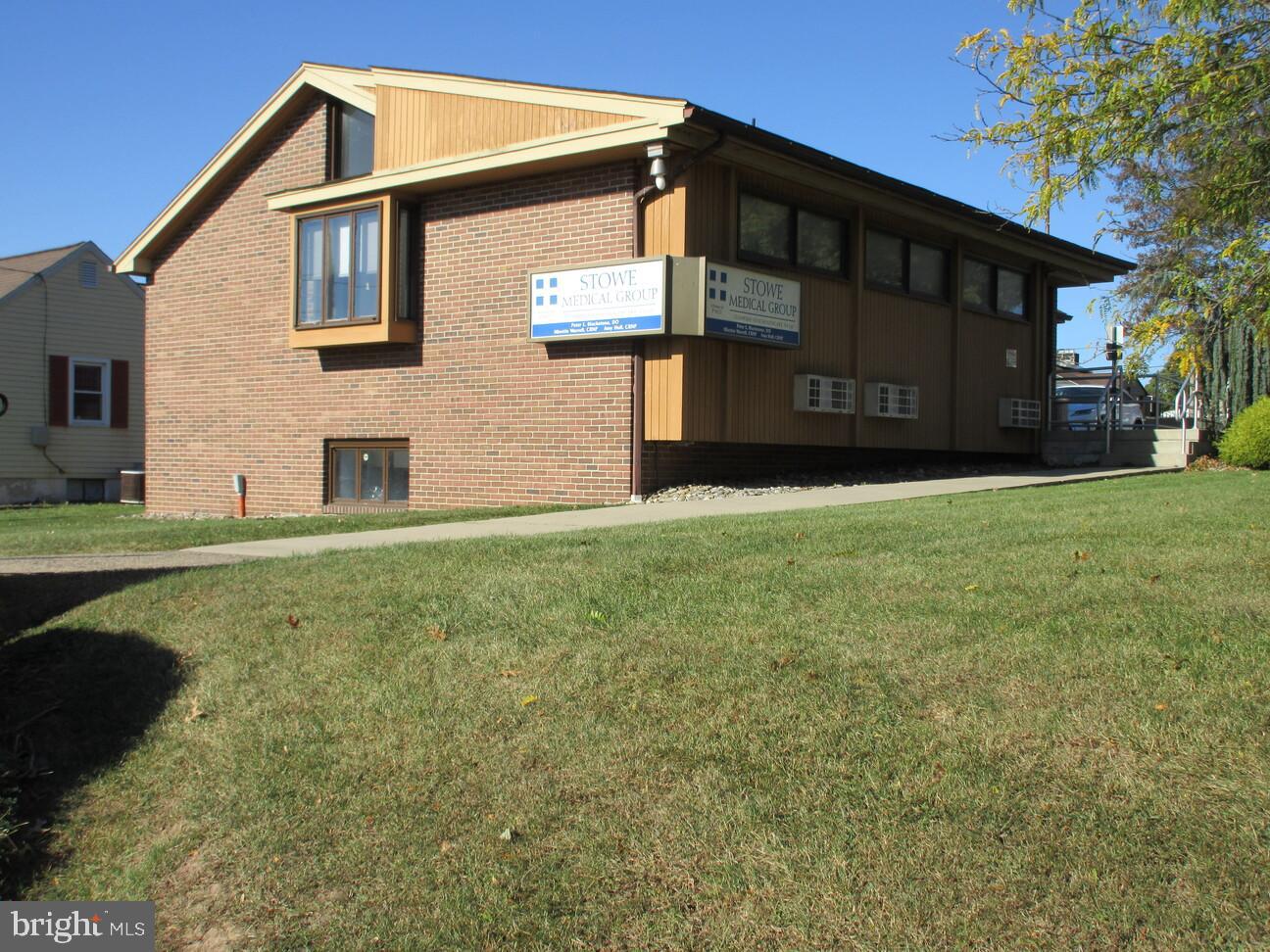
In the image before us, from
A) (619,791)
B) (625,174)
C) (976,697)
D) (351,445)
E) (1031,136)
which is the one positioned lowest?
(619,791)

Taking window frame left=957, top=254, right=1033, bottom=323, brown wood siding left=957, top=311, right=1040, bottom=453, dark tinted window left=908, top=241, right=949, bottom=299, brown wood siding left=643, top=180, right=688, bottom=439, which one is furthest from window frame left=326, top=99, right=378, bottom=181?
brown wood siding left=957, top=311, right=1040, bottom=453

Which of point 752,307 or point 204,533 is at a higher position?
point 752,307

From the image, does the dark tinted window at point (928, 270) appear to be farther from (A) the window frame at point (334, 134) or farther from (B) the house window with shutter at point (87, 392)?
(B) the house window with shutter at point (87, 392)

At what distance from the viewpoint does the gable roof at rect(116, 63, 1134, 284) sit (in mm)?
13211

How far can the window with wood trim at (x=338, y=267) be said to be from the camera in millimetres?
16234

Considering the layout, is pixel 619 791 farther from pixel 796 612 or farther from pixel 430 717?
pixel 796 612

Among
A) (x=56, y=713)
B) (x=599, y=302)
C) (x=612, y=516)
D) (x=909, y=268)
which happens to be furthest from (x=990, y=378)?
(x=56, y=713)

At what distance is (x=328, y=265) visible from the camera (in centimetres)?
1677

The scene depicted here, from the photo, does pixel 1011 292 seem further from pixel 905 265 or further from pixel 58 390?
pixel 58 390

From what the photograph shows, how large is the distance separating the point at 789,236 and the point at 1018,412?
6.88 m

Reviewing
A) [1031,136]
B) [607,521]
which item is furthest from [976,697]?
[607,521]

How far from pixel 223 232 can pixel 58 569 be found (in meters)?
10.8

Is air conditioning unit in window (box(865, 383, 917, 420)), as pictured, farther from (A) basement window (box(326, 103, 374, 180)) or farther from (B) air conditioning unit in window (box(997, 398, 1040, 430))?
(A) basement window (box(326, 103, 374, 180))

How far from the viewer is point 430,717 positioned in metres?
5.38
